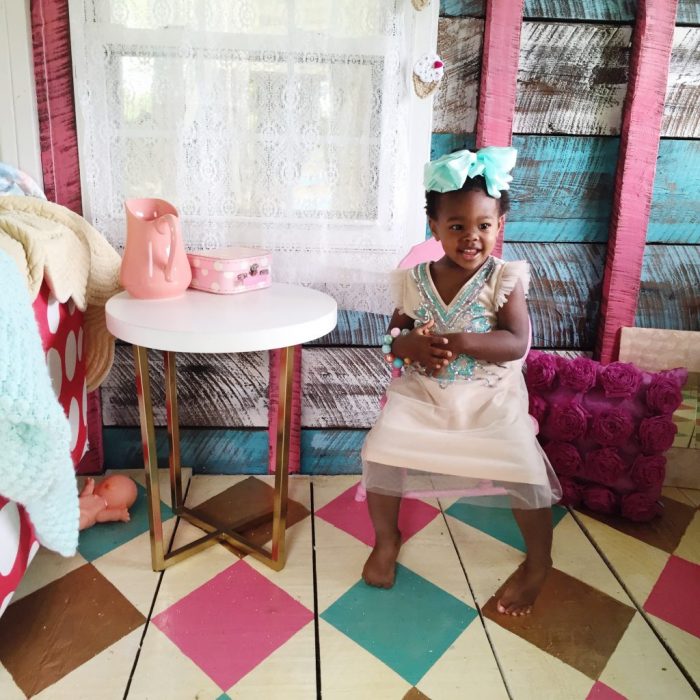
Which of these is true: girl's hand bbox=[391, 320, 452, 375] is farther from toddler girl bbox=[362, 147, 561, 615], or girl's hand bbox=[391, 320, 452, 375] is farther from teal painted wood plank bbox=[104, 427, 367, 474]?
teal painted wood plank bbox=[104, 427, 367, 474]

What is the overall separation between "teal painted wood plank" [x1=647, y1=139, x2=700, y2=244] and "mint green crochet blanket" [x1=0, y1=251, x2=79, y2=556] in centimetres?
170

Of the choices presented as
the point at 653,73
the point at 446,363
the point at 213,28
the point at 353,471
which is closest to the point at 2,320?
the point at 446,363

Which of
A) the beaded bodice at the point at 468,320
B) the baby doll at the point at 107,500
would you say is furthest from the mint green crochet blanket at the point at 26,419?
the beaded bodice at the point at 468,320

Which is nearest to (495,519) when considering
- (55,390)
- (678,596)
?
(678,596)

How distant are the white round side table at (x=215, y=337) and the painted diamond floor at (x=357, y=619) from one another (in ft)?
0.18

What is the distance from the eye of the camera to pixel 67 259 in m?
1.42

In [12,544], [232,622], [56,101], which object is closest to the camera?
[12,544]

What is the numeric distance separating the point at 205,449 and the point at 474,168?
1.20m

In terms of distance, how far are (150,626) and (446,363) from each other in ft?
2.83

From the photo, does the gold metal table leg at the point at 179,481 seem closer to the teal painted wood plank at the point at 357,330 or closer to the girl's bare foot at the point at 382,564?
the girl's bare foot at the point at 382,564

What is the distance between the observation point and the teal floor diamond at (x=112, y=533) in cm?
161

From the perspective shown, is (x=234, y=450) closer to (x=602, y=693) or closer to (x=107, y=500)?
(x=107, y=500)

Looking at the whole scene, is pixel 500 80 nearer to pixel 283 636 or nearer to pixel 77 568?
pixel 283 636

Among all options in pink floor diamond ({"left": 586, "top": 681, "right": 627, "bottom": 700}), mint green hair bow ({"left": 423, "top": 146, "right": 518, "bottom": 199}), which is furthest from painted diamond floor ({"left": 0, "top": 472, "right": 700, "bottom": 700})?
mint green hair bow ({"left": 423, "top": 146, "right": 518, "bottom": 199})
